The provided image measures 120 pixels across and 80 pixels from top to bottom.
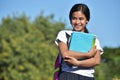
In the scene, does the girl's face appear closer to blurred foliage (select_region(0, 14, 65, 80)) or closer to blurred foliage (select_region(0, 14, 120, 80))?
blurred foliage (select_region(0, 14, 120, 80))

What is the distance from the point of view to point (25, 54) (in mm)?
43875

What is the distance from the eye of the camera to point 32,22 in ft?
181

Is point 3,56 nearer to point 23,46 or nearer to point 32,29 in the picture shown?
point 23,46

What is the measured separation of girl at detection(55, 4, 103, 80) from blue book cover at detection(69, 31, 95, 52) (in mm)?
44

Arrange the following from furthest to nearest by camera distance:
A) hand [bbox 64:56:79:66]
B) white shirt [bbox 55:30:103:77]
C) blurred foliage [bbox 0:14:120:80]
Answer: blurred foliage [bbox 0:14:120:80] → white shirt [bbox 55:30:103:77] → hand [bbox 64:56:79:66]

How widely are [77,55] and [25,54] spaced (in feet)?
131

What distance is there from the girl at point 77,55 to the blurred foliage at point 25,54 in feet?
114

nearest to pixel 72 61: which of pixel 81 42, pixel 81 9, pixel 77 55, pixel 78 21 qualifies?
pixel 77 55

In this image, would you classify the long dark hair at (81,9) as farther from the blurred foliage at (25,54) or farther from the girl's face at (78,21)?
the blurred foliage at (25,54)

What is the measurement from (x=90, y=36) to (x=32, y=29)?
47.0m

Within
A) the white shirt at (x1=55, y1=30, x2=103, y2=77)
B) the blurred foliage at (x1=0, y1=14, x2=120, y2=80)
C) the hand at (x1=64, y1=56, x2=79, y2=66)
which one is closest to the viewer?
the hand at (x1=64, y1=56, x2=79, y2=66)

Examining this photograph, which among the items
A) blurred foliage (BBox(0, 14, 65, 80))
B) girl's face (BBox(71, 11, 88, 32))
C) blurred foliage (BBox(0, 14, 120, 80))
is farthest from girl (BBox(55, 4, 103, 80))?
blurred foliage (BBox(0, 14, 65, 80))

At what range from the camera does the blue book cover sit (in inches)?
167

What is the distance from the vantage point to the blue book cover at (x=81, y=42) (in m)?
4.23
